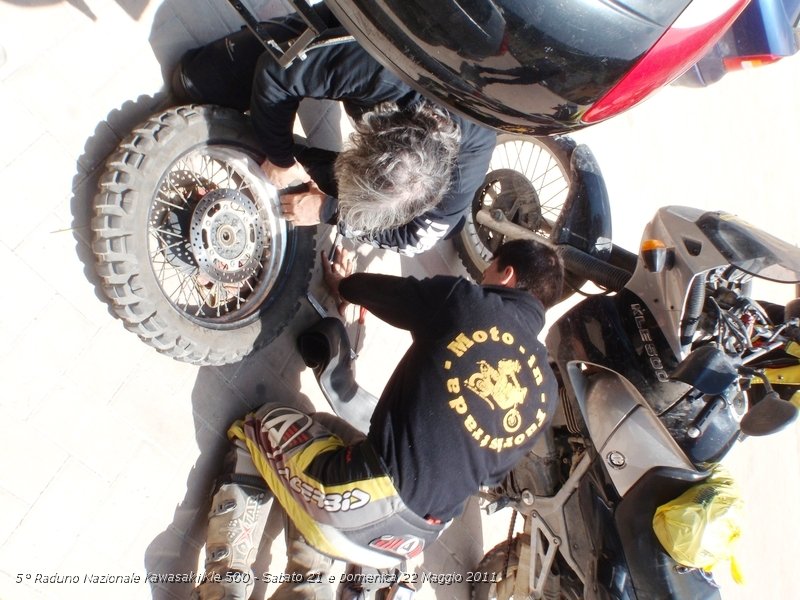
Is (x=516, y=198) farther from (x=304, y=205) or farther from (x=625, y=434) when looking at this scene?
(x=625, y=434)

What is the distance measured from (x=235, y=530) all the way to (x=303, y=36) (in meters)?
1.82

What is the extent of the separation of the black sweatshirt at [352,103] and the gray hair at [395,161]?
0.27 ft

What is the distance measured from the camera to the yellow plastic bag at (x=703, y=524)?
2.17m

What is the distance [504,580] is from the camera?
3350 mm

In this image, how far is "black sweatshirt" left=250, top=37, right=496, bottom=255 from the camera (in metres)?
2.00

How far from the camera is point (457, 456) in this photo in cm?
214

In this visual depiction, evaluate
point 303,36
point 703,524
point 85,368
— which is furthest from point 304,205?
point 703,524

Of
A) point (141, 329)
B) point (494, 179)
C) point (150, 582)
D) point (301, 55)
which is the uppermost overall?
point (301, 55)

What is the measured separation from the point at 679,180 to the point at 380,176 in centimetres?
444

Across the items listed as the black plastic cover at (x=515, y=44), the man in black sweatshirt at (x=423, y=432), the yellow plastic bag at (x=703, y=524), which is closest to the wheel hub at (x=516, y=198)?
the man in black sweatshirt at (x=423, y=432)

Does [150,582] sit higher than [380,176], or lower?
lower

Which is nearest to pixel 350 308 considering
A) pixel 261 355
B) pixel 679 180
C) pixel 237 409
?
pixel 261 355

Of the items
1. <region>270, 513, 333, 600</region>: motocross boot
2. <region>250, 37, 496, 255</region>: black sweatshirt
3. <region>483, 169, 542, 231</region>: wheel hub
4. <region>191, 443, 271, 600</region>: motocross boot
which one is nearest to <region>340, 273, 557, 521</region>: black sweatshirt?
<region>250, 37, 496, 255</region>: black sweatshirt

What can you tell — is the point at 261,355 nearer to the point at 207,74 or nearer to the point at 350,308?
the point at 350,308
